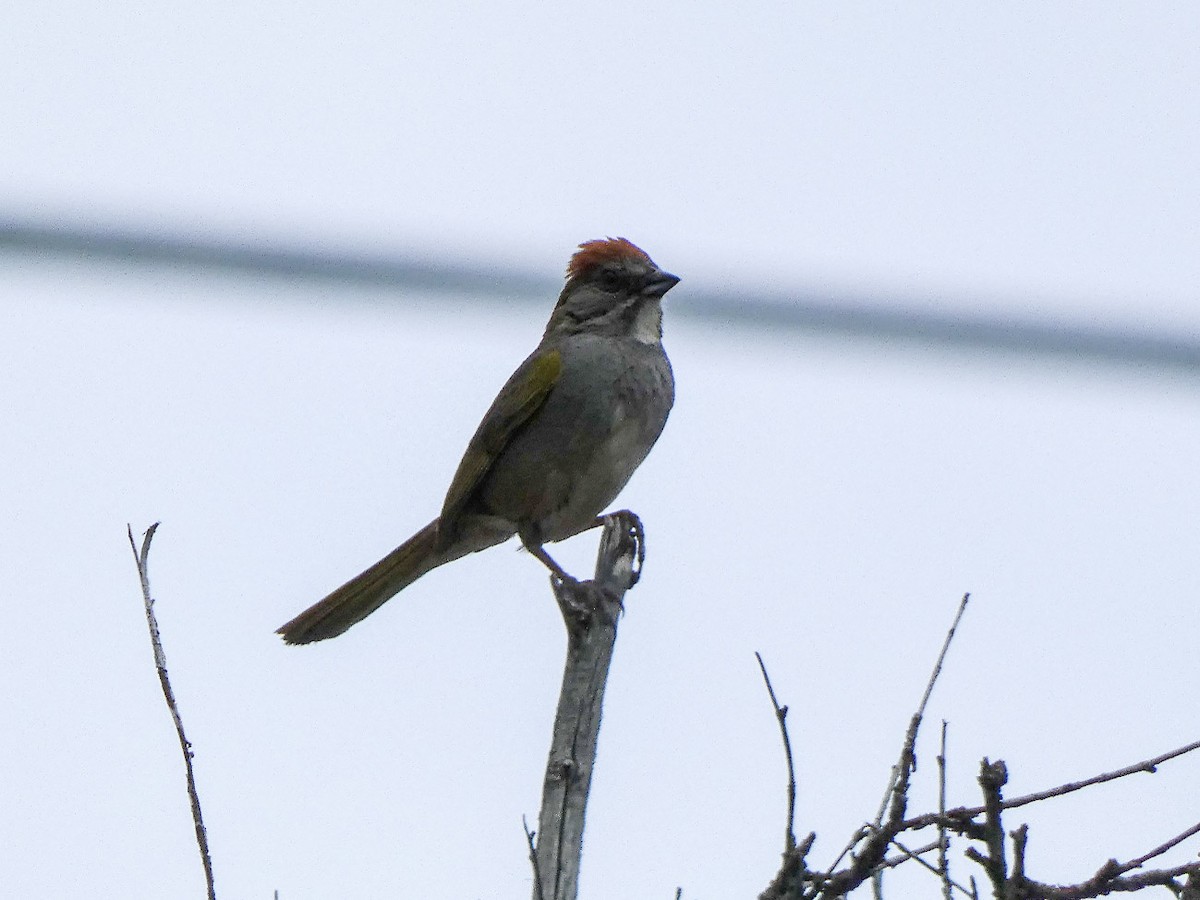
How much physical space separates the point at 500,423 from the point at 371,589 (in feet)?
3.07

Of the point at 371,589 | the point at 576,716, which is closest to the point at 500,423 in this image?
the point at 371,589

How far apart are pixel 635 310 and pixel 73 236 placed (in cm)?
389

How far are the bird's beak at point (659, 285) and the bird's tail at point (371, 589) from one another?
4.21 ft

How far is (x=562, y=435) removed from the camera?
6043 millimetres

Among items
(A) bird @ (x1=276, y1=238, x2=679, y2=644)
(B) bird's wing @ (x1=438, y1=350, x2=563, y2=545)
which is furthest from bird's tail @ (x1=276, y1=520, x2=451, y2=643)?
(B) bird's wing @ (x1=438, y1=350, x2=563, y2=545)

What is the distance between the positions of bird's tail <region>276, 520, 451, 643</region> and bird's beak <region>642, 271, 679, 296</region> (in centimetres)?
128

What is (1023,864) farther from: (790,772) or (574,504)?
(574,504)

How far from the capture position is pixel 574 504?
610 centimetres

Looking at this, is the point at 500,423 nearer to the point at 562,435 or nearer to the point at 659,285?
the point at 562,435

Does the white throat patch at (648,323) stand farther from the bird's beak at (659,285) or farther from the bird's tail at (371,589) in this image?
the bird's tail at (371,589)

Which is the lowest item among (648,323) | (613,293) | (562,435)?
(562,435)

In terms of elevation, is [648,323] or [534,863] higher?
[648,323]

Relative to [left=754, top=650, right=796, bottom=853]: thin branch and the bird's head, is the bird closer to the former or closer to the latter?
the bird's head

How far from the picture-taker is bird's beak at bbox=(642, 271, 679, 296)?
647 centimetres
